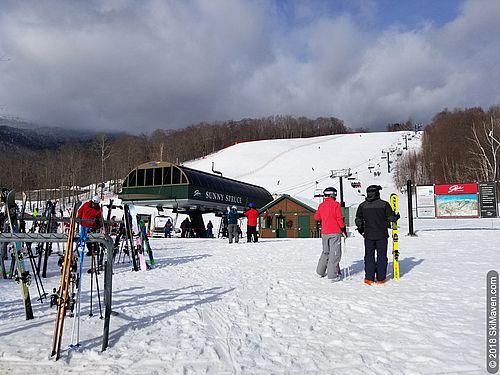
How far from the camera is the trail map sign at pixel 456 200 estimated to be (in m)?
21.5

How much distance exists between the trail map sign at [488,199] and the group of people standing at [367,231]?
17347mm

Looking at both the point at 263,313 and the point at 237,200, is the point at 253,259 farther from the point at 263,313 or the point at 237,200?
the point at 237,200

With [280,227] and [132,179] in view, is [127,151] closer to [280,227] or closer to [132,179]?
[132,179]

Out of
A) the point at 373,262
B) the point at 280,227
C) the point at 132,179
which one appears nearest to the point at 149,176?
the point at 132,179

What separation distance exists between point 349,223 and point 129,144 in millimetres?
76568

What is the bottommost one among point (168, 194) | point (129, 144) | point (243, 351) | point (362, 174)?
point (243, 351)

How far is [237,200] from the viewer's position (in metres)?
33.4

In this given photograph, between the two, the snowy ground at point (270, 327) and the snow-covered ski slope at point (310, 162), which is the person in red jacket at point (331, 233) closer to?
the snowy ground at point (270, 327)

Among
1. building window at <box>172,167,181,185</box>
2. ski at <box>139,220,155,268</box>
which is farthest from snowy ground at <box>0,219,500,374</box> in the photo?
building window at <box>172,167,181,185</box>

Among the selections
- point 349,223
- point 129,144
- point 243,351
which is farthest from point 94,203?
point 129,144

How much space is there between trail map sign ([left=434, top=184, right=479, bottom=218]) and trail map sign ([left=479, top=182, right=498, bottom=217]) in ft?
0.87

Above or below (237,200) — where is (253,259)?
below

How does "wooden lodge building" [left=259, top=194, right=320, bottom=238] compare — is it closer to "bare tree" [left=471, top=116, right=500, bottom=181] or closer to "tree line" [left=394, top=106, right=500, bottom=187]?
"bare tree" [left=471, top=116, right=500, bottom=181]

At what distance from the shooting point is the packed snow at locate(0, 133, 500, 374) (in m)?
3.41
